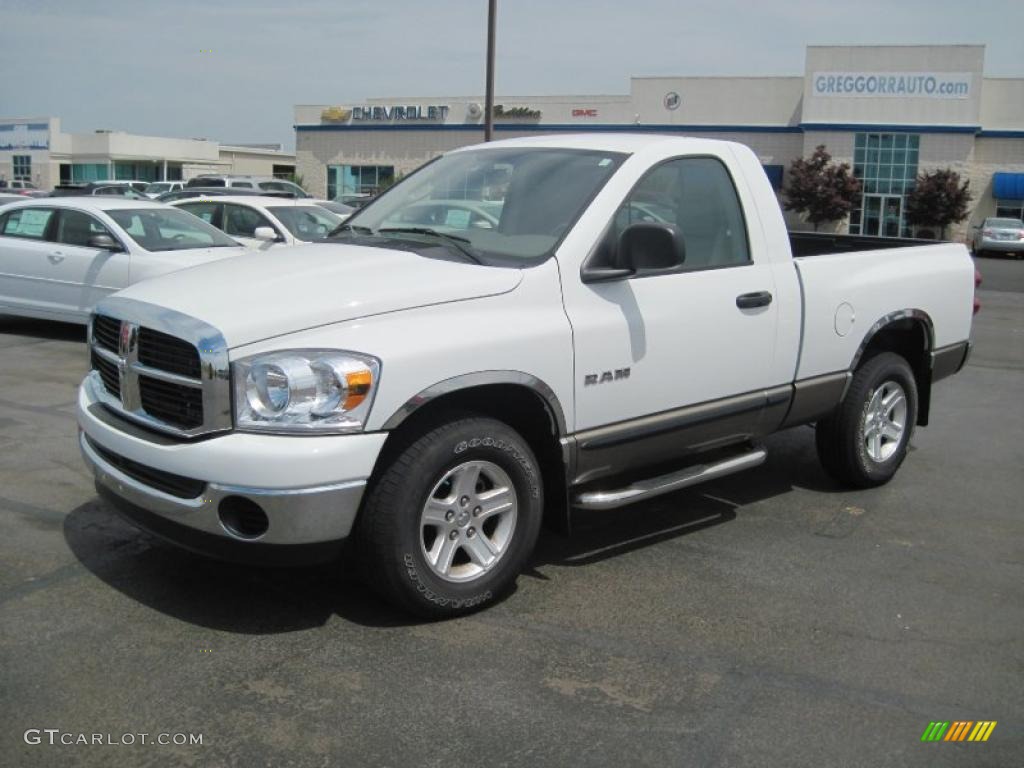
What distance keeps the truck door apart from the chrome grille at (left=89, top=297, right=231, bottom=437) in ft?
4.95

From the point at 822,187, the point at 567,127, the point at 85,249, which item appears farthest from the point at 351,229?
the point at 567,127

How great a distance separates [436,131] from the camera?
56312mm

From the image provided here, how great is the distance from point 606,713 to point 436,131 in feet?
181

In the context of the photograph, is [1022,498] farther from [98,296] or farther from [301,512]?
[98,296]

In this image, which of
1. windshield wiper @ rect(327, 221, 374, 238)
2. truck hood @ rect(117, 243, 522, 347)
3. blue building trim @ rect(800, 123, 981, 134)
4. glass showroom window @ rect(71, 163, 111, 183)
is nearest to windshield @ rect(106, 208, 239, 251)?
windshield wiper @ rect(327, 221, 374, 238)

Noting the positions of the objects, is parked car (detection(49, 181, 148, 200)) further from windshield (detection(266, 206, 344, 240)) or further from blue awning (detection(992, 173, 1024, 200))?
blue awning (detection(992, 173, 1024, 200))

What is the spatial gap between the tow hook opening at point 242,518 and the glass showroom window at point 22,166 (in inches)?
3112

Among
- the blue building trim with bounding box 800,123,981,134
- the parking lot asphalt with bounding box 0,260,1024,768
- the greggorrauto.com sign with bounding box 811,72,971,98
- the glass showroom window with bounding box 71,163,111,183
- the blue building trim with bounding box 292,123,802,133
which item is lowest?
the parking lot asphalt with bounding box 0,260,1024,768

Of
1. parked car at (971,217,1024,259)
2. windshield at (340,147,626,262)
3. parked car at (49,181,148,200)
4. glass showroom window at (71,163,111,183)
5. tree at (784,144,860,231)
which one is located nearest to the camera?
windshield at (340,147,626,262)

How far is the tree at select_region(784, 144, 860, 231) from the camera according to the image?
46.8 meters

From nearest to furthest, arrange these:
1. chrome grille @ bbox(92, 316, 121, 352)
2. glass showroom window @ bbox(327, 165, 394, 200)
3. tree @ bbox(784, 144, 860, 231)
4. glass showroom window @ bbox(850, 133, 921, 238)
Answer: chrome grille @ bbox(92, 316, 121, 352) < tree @ bbox(784, 144, 860, 231) < glass showroom window @ bbox(850, 133, 921, 238) < glass showroom window @ bbox(327, 165, 394, 200)

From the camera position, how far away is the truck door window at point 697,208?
4.90 m

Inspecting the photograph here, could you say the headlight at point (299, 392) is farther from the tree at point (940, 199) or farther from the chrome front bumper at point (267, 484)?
the tree at point (940, 199)

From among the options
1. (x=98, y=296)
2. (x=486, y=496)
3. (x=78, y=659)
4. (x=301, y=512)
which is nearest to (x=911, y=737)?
(x=486, y=496)
